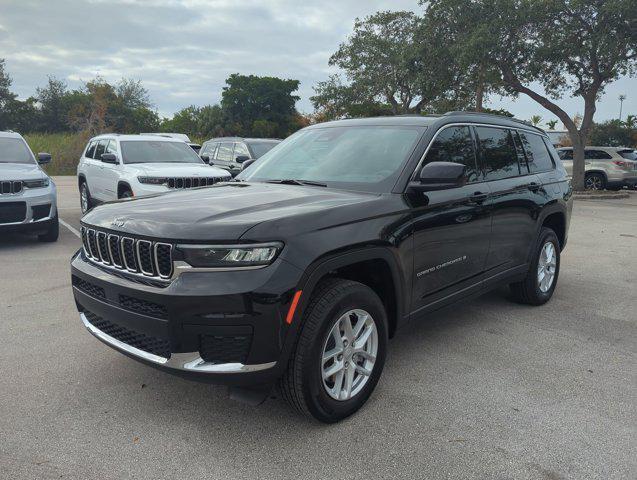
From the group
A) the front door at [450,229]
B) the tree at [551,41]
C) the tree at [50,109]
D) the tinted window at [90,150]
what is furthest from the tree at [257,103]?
the front door at [450,229]

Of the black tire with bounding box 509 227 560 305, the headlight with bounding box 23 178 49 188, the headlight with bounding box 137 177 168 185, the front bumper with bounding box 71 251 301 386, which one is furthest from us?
the headlight with bounding box 137 177 168 185

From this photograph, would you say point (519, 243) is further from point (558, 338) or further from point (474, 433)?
point (474, 433)

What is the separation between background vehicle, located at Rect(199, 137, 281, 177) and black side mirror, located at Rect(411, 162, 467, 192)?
8.84 m

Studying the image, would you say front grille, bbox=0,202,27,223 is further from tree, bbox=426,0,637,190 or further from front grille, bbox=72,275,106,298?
tree, bbox=426,0,637,190

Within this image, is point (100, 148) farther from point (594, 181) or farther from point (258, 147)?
point (594, 181)

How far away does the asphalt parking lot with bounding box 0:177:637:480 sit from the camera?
258cm

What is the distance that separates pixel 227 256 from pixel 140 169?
6825 mm

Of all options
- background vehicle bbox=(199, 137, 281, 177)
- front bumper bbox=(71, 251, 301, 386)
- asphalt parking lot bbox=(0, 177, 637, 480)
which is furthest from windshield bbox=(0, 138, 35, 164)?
front bumper bbox=(71, 251, 301, 386)

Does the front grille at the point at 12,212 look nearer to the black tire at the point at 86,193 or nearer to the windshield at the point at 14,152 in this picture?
the windshield at the point at 14,152

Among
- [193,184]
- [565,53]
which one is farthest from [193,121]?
[193,184]

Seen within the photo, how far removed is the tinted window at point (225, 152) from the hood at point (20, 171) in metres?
5.25

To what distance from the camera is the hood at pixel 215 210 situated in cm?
261

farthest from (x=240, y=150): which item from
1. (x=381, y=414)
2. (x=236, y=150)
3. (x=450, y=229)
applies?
(x=381, y=414)

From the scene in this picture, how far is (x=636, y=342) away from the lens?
14.0ft
